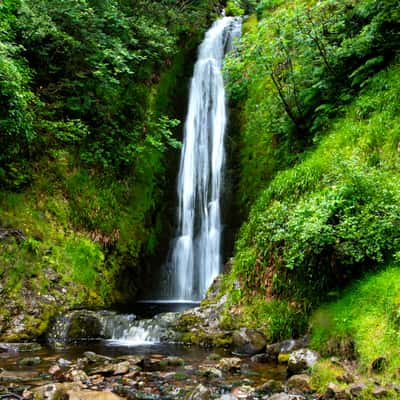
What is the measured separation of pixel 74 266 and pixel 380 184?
21.5 ft

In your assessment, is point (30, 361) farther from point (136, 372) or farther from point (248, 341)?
point (248, 341)

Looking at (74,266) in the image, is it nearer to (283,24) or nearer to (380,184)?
(380,184)

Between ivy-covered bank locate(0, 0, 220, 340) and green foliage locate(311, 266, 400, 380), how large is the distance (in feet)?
16.6

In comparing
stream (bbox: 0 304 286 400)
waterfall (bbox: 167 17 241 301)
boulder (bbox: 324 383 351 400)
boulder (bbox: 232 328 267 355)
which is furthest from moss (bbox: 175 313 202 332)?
waterfall (bbox: 167 17 241 301)

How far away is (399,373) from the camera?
169 inches

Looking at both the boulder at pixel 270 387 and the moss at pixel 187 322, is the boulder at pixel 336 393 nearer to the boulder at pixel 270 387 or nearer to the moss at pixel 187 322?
the boulder at pixel 270 387

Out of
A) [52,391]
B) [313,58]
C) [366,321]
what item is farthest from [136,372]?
[313,58]

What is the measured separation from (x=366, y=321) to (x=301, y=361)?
948 mm

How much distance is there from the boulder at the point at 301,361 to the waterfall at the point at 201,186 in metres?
6.21

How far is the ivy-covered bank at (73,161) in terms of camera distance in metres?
8.59

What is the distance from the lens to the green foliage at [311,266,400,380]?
476 centimetres

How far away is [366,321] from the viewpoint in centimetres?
527

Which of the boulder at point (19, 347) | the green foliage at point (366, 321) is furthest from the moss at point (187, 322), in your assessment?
the boulder at point (19, 347)

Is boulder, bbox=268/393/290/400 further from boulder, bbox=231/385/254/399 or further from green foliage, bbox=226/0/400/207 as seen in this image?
green foliage, bbox=226/0/400/207
